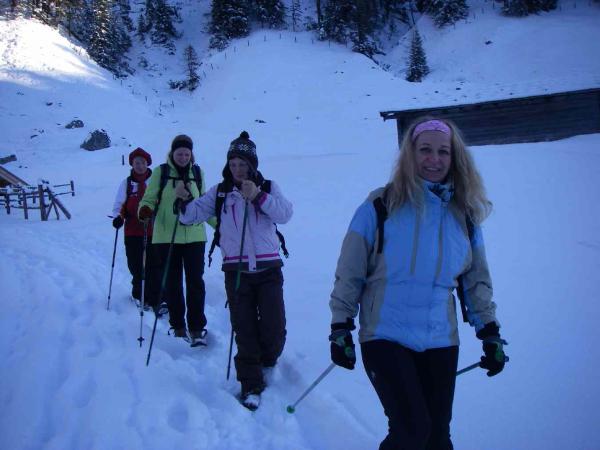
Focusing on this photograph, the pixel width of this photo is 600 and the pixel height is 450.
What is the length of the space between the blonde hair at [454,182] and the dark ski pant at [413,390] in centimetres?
74

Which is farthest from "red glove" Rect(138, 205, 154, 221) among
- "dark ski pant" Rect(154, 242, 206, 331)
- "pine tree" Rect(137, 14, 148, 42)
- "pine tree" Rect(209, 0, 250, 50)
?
"pine tree" Rect(137, 14, 148, 42)

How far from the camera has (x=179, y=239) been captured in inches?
164

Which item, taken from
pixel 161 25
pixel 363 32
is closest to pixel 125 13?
pixel 161 25

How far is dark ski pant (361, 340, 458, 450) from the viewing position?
1862 mm

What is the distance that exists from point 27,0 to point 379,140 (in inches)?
1383

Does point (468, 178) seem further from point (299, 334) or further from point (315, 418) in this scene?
point (299, 334)

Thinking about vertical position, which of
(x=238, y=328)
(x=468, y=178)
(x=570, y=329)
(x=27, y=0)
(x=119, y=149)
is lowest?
(x=570, y=329)

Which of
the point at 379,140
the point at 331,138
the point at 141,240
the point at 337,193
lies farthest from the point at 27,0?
the point at 141,240

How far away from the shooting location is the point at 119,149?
81.7ft

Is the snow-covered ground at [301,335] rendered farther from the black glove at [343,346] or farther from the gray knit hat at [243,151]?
the gray knit hat at [243,151]

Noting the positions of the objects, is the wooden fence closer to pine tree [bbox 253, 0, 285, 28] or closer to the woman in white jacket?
the woman in white jacket

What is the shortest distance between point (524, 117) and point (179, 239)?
16775 millimetres

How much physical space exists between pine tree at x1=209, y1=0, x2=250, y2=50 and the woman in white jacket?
43276mm

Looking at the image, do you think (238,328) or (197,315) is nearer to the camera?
(238,328)
